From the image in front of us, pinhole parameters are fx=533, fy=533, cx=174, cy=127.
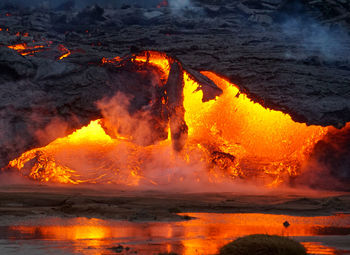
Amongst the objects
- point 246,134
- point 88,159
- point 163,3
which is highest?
point 163,3

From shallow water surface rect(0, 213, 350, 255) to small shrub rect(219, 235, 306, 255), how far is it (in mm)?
553

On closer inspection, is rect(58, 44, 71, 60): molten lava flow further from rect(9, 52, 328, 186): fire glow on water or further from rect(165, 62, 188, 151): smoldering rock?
rect(165, 62, 188, 151): smoldering rock

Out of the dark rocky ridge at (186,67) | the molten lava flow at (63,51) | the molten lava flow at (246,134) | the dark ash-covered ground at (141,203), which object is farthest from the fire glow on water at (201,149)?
the molten lava flow at (63,51)

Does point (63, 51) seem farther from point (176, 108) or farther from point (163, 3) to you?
point (163, 3)

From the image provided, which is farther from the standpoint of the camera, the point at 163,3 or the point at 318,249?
the point at 163,3

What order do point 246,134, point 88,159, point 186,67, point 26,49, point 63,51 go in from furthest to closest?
point 26,49, point 63,51, point 246,134, point 186,67, point 88,159

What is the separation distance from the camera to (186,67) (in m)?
18.2

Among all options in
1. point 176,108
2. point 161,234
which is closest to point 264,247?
point 161,234

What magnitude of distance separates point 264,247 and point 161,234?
268cm

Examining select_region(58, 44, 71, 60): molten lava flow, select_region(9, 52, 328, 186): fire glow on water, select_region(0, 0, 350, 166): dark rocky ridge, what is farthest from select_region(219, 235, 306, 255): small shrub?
select_region(58, 44, 71, 60): molten lava flow

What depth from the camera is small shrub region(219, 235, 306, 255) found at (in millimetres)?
6383

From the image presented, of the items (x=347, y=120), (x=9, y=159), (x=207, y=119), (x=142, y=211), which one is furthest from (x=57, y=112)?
(x=347, y=120)

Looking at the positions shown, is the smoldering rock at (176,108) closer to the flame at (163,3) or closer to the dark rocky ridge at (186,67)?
the dark rocky ridge at (186,67)

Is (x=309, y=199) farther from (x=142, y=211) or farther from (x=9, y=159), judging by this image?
(x=9, y=159)
